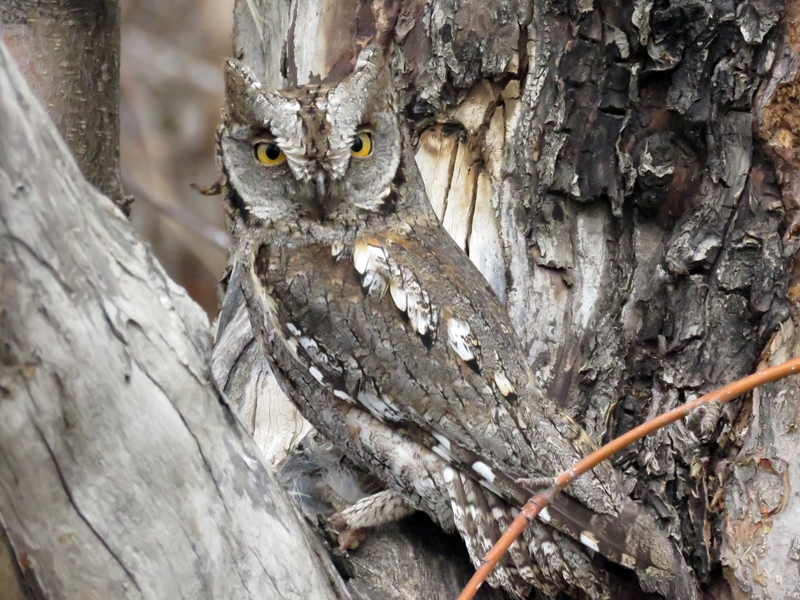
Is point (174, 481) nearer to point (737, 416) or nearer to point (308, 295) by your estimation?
point (308, 295)

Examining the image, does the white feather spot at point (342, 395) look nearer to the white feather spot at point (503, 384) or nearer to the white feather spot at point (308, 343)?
the white feather spot at point (308, 343)

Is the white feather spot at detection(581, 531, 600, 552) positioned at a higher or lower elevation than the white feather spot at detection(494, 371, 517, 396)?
lower

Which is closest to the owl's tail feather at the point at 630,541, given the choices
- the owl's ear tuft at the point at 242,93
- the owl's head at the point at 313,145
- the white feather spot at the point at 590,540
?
the white feather spot at the point at 590,540

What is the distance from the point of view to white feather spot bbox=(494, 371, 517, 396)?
5.54 feet

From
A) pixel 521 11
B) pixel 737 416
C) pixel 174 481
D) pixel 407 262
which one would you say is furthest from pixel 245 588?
pixel 521 11

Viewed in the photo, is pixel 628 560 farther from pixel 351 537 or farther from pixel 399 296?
pixel 399 296

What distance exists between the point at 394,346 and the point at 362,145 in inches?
19.9

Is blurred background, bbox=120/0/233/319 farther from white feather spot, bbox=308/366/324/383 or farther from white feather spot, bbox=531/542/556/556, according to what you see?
white feather spot, bbox=531/542/556/556

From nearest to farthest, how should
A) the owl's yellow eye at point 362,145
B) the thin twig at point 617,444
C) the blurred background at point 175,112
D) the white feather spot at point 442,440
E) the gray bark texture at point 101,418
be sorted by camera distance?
the gray bark texture at point 101,418
the thin twig at point 617,444
the white feather spot at point 442,440
the owl's yellow eye at point 362,145
the blurred background at point 175,112

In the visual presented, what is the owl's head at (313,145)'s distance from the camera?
1.71 metres

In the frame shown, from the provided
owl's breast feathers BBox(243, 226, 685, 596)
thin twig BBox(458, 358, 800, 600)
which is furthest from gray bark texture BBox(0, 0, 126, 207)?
thin twig BBox(458, 358, 800, 600)

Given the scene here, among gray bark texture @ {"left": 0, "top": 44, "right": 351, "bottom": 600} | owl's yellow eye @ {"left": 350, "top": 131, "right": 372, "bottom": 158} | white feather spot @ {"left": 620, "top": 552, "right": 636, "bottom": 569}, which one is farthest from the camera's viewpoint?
owl's yellow eye @ {"left": 350, "top": 131, "right": 372, "bottom": 158}

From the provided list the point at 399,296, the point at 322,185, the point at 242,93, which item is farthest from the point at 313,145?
the point at 399,296

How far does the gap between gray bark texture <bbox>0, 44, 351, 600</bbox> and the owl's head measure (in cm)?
78
